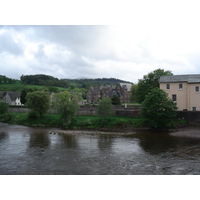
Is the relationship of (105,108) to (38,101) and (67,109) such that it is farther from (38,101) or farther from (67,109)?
(38,101)

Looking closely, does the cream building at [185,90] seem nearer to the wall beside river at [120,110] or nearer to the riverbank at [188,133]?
the riverbank at [188,133]

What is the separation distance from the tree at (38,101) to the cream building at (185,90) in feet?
80.7

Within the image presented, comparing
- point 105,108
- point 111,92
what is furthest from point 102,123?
point 111,92

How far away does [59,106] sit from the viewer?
120ft

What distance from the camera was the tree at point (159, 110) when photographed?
32.1 meters

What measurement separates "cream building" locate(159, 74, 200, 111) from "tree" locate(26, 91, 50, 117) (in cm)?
2459

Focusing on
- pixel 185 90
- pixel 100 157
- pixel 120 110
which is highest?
pixel 185 90

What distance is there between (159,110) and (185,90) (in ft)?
25.6

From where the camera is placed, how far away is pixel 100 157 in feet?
58.2

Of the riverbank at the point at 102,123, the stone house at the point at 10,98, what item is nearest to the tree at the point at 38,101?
the riverbank at the point at 102,123

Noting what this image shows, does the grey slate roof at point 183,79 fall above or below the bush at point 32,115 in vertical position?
above

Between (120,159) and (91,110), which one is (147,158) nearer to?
(120,159)

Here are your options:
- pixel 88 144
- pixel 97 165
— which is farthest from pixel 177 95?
pixel 97 165

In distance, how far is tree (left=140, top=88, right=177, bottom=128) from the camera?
105 ft
